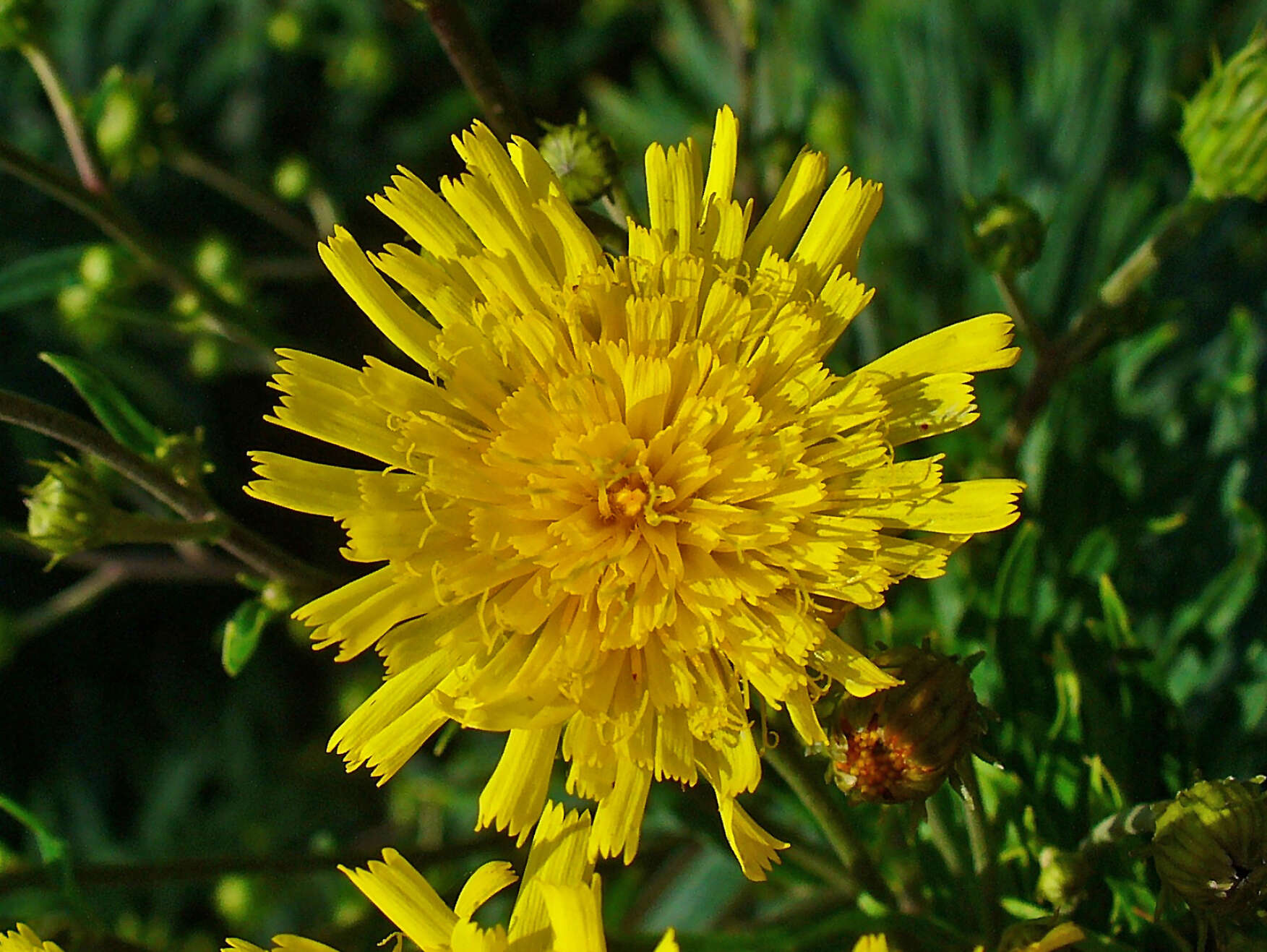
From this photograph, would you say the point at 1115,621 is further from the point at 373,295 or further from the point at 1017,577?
the point at 373,295

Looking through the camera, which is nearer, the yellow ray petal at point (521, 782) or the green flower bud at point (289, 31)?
the yellow ray petal at point (521, 782)

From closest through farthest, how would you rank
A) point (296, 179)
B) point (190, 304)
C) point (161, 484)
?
point (161, 484)
point (190, 304)
point (296, 179)

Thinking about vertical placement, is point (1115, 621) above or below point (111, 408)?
below

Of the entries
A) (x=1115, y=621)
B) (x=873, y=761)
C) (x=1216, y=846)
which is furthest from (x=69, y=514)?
(x=1115, y=621)

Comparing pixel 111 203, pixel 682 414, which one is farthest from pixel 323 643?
pixel 111 203

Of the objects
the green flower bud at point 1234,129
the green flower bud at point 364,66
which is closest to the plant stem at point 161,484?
the green flower bud at point 1234,129

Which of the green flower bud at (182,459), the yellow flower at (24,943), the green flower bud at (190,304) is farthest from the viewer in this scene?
the green flower bud at (190,304)

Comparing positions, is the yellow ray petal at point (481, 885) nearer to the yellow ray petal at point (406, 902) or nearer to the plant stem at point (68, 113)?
the yellow ray petal at point (406, 902)
